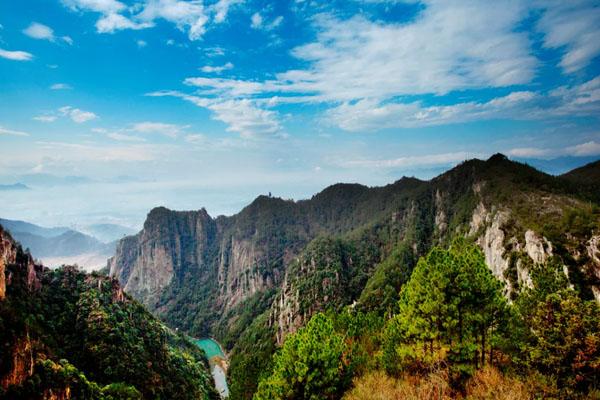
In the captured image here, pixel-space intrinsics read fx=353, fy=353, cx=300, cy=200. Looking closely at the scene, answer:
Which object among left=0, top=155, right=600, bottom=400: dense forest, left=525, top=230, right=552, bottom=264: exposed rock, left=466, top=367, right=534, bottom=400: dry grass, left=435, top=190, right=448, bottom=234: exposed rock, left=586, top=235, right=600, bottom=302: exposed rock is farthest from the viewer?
left=435, top=190, right=448, bottom=234: exposed rock

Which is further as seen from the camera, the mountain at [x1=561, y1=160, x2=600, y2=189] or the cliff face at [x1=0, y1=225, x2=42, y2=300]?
the mountain at [x1=561, y1=160, x2=600, y2=189]

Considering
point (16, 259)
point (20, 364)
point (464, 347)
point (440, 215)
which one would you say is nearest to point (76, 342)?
point (16, 259)

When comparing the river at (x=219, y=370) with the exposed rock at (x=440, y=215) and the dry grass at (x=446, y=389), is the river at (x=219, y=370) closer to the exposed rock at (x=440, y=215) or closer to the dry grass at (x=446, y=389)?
the exposed rock at (x=440, y=215)

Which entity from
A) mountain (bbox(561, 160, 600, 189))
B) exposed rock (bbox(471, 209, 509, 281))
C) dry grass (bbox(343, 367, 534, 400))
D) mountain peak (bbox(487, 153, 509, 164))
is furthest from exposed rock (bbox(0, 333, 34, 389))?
mountain peak (bbox(487, 153, 509, 164))

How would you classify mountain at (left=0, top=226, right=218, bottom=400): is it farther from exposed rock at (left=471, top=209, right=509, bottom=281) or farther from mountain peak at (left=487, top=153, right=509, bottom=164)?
mountain peak at (left=487, top=153, right=509, bottom=164)

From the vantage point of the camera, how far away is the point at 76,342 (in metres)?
68.1

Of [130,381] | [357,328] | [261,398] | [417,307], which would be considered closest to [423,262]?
[417,307]

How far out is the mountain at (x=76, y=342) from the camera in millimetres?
43906

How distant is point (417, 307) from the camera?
24188 millimetres

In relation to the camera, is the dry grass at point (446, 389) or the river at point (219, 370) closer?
the dry grass at point (446, 389)

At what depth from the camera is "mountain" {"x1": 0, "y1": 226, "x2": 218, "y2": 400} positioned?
144 ft

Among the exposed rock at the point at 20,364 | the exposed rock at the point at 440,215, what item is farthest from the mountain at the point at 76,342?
the exposed rock at the point at 440,215

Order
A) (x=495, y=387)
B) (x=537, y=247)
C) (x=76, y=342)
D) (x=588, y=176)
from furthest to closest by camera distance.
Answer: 1. (x=588, y=176)
2. (x=76, y=342)
3. (x=537, y=247)
4. (x=495, y=387)

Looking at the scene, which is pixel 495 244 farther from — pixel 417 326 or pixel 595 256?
pixel 417 326
